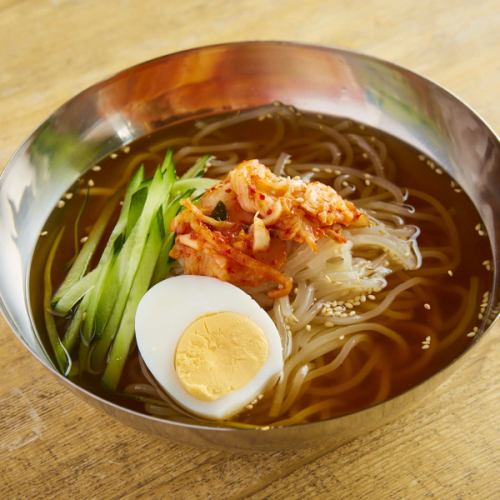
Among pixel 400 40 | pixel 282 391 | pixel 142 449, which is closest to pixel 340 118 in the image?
pixel 400 40

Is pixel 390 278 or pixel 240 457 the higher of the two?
pixel 390 278

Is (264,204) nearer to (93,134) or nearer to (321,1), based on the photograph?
(93,134)

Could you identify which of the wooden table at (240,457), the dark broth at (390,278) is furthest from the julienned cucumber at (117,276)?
the wooden table at (240,457)

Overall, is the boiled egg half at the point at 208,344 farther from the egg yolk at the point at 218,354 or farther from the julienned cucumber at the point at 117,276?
the julienned cucumber at the point at 117,276

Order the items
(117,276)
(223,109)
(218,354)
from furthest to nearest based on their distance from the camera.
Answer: (223,109)
(117,276)
(218,354)

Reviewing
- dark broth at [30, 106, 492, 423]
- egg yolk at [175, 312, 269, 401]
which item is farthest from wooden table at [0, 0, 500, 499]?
egg yolk at [175, 312, 269, 401]

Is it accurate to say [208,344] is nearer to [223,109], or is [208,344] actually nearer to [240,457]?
[240,457]

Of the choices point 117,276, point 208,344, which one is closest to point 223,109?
point 117,276
